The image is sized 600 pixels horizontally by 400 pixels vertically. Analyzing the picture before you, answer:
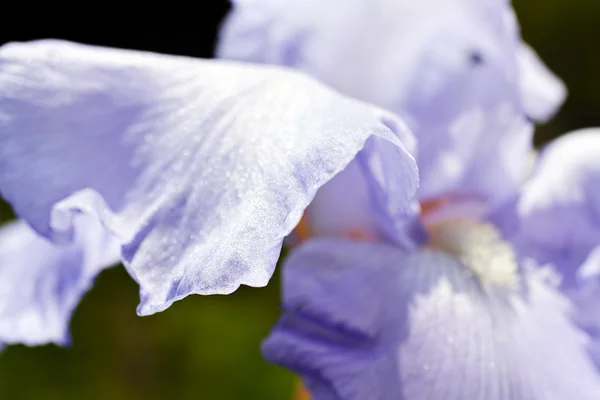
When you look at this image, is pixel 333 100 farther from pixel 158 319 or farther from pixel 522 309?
pixel 158 319

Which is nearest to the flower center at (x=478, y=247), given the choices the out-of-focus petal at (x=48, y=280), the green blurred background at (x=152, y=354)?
the out-of-focus petal at (x=48, y=280)

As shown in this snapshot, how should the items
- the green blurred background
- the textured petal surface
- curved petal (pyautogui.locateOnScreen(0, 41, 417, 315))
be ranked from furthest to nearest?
the green blurred background < the textured petal surface < curved petal (pyautogui.locateOnScreen(0, 41, 417, 315))

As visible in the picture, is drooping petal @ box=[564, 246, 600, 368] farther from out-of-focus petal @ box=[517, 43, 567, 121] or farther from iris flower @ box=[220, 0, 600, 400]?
out-of-focus petal @ box=[517, 43, 567, 121]

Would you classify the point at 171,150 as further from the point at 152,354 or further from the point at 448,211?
the point at 152,354

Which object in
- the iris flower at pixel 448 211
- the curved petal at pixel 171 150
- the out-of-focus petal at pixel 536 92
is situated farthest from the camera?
the out-of-focus petal at pixel 536 92

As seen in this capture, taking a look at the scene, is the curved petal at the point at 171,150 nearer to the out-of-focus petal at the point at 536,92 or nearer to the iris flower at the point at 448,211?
the iris flower at the point at 448,211

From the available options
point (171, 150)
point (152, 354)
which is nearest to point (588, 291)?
point (171, 150)

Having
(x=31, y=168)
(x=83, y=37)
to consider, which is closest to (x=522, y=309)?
(x=31, y=168)

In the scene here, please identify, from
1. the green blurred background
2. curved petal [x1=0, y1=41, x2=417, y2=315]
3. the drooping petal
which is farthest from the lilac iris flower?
the green blurred background
